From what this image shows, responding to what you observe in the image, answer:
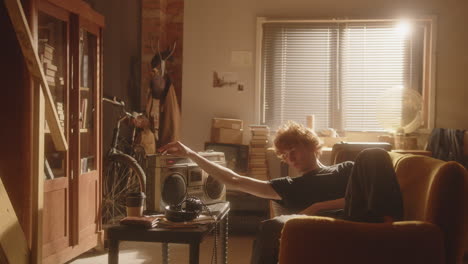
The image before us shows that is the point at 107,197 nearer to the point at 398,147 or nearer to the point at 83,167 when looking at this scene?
the point at 83,167

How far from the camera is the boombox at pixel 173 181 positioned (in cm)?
239

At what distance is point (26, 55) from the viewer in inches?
95.8

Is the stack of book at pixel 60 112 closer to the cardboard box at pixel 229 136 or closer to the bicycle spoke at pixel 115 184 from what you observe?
the bicycle spoke at pixel 115 184

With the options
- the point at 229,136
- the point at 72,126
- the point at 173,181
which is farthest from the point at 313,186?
the point at 229,136

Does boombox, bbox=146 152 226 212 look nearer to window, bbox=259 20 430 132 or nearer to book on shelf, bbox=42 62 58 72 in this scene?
book on shelf, bbox=42 62 58 72

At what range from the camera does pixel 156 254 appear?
3.76 metres

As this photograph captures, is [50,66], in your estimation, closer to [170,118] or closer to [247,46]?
[170,118]

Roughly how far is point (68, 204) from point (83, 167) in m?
0.34

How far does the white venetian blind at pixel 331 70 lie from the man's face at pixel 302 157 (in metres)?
2.58

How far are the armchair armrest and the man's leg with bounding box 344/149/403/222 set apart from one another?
0.14 meters

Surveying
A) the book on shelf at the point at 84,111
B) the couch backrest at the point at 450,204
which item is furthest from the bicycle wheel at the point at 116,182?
the couch backrest at the point at 450,204

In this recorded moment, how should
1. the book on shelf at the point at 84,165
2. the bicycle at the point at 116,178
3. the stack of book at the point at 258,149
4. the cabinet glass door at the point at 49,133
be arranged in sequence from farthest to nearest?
the stack of book at the point at 258,149 → the bicycle at the point at 116,178 → the book on shelf at the point at 84,165 → the cabinet glass door at the point at 49,133

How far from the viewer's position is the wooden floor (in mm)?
3592

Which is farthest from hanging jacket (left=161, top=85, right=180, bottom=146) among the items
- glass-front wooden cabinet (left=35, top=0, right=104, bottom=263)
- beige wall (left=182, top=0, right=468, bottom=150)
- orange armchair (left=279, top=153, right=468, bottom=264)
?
orange armchair (left=279, top=153, right=468, bottom=264)
